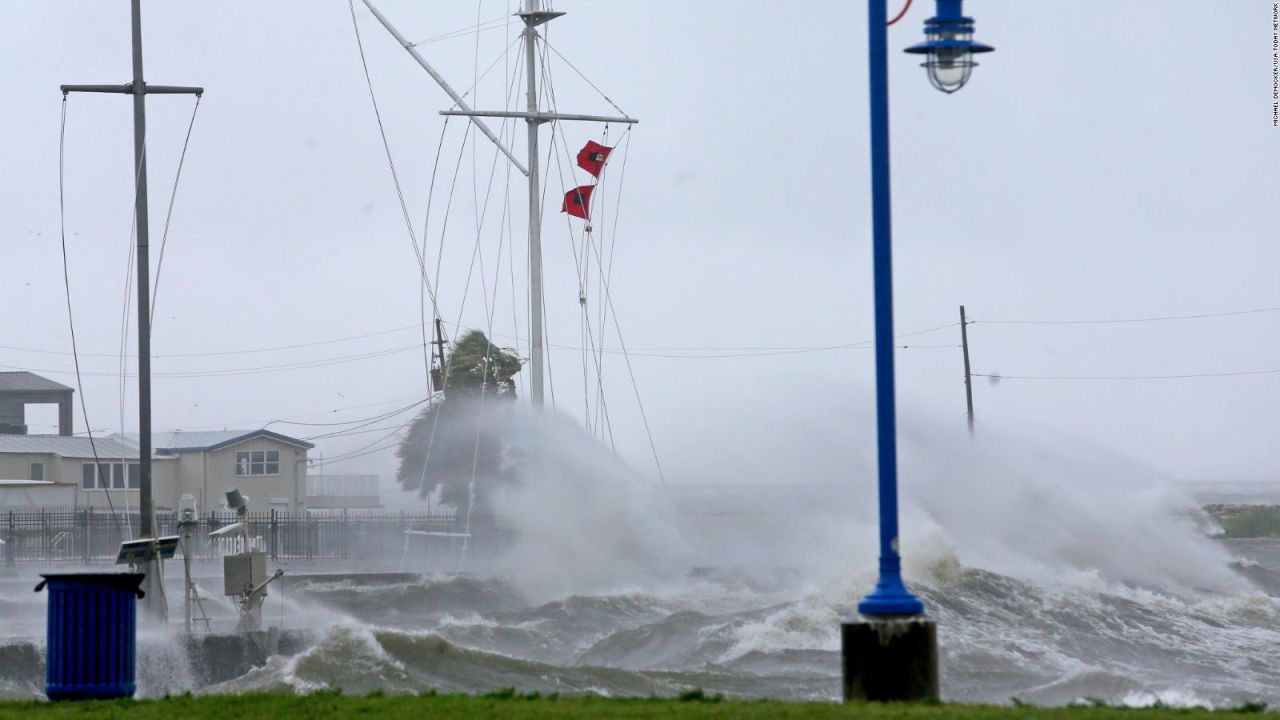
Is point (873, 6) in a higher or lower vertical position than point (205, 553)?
higher

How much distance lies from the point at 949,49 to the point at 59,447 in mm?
64216

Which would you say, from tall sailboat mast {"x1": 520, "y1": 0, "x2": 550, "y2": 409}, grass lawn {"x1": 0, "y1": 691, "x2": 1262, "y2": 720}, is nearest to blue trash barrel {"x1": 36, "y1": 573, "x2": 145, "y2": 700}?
grass lawn {"x1": 0, "y1": 691, "x2": 1262, "y2": 720}

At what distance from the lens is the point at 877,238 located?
37.7 feet

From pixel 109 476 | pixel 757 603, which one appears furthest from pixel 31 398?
pixel 757 603

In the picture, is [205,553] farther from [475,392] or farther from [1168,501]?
[1168,501]

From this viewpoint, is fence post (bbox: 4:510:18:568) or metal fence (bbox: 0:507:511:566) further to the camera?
metal fence (bbox: 0:507:511:566)

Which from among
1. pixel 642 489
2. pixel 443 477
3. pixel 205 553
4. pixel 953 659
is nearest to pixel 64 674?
pixel 953 659

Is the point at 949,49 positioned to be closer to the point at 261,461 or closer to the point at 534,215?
the point at 534,215

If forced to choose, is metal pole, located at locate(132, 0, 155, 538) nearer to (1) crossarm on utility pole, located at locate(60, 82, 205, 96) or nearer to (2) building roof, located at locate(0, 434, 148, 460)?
(1) crossarm on utility pole, located at locate(60, 82, 205, 96)

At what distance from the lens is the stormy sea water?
20.0 metres

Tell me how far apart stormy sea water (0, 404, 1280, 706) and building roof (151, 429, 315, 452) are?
2227 centimetres

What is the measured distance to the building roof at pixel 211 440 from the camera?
69.6m

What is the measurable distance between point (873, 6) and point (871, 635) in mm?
4762

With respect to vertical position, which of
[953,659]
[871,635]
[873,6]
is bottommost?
[953,659]
